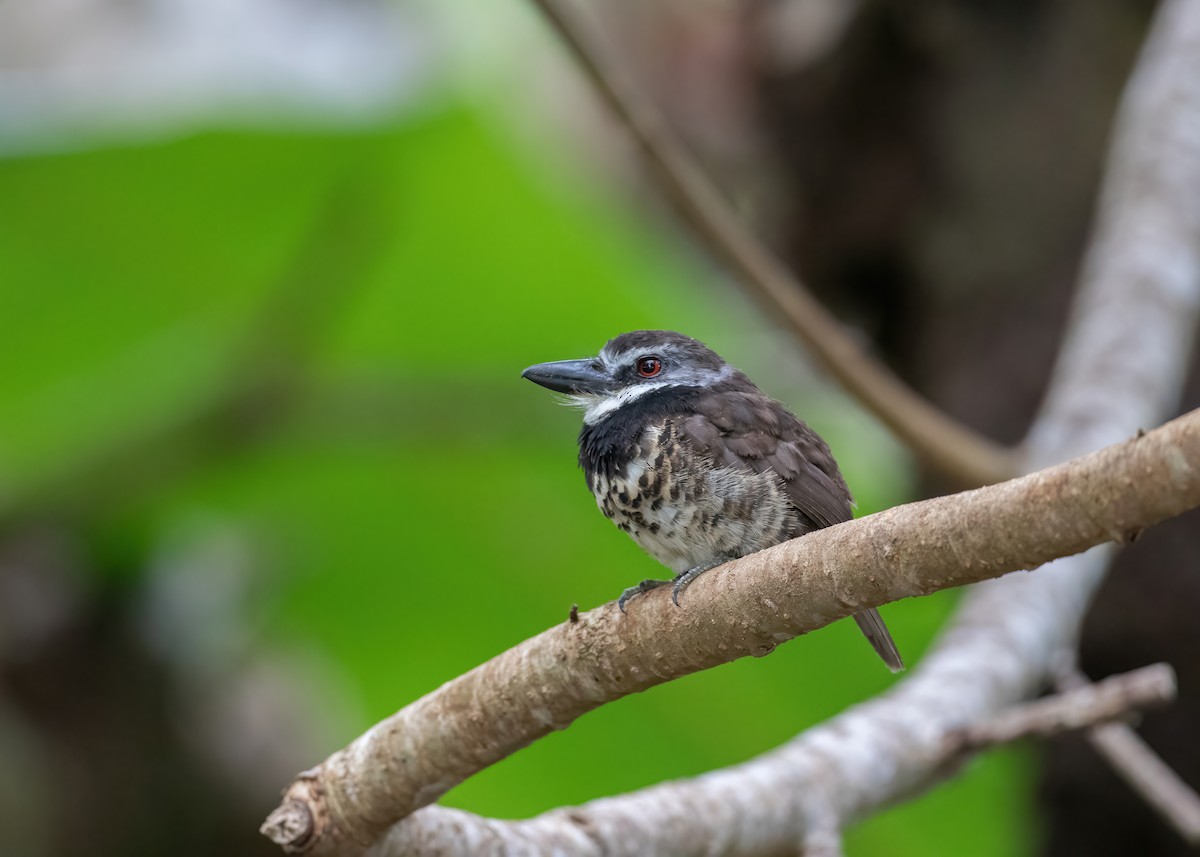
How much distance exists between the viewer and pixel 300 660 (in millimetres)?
4781

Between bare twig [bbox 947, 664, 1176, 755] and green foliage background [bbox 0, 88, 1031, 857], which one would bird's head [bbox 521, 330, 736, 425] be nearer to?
bare twig [bbox 947, 664, 1176, 755]

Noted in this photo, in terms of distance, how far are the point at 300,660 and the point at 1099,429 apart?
2716 millimetres

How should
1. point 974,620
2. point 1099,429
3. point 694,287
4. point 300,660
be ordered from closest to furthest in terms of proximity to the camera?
1. point 974,620
2. point 1099,429
3. point 300,660
4. point 694,287

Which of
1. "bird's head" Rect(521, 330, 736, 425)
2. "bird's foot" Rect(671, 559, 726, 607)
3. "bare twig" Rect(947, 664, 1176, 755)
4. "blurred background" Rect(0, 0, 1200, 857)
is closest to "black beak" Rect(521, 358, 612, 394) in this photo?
"bird's head" Rect(521, 330, 736, 425)

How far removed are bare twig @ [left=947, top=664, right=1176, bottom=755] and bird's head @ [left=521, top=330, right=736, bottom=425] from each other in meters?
0.91

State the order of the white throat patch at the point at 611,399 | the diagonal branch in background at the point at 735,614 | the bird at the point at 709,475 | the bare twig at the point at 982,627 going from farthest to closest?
the white throat patch at the point at 611,399, the bird at the point at 709,475, the bare twig at the point at 982,627, the diagonal branch in background at the point at 735,614

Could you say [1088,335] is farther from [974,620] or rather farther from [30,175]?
[30,175]

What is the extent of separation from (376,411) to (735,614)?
2375 mm

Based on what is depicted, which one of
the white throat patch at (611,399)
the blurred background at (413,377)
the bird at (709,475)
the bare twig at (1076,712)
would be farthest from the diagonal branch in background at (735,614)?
the blurred background at (413,377)

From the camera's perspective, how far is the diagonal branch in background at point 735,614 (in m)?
1.39

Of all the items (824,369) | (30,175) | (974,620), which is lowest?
(974,620)

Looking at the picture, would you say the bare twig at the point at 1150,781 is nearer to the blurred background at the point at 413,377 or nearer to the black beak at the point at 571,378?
the blurred background at the point at 413,377

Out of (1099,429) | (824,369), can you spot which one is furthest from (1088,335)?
(824,369)

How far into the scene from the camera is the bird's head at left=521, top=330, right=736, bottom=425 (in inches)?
106
